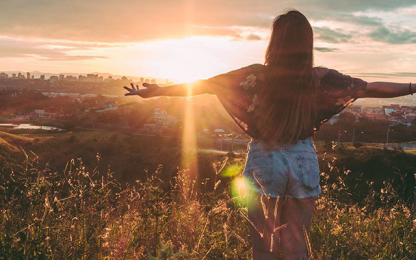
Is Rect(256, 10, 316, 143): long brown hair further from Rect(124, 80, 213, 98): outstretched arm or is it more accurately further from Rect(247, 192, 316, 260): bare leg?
Rect(124, 80, 213, 98): outstretched arm

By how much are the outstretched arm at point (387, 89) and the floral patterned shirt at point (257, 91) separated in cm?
4

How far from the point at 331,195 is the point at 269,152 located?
1708 mm

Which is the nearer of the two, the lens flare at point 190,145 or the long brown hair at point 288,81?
the long brown hair at point 288,81

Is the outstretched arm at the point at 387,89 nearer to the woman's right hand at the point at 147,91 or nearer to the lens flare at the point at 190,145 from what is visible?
the lens flare at the point at 190,145

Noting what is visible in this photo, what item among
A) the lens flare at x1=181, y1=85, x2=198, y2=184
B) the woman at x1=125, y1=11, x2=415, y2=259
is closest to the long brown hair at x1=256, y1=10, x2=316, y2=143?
the woman at x1=125, y1=11, x2=415, y2=259

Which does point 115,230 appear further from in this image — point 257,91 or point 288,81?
point 288,81

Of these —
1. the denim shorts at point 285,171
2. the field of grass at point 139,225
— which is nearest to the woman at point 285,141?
the denim shorts at point 285,171

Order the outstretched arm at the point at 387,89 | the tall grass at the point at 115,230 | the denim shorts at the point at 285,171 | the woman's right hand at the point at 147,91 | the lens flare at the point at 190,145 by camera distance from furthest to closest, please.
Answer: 1. the lens flare at the point at 190,145
2. the woman's right hand at the point at 147,91
3. the outstretched arm at the point at 387,89
4. the tall grass at the point at 115,230
5. the denim shorts at the point at 285,171

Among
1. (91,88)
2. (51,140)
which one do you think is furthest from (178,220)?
(91,88)

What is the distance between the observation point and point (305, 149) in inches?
66.3

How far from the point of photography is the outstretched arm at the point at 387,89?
1985mm

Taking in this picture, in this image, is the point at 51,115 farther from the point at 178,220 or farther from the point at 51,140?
the point at 178,220

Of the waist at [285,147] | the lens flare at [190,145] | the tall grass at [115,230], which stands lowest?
Answer: the lens flare at [190,145]

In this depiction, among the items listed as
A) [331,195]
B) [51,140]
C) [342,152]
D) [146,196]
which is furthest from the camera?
[51,140]
